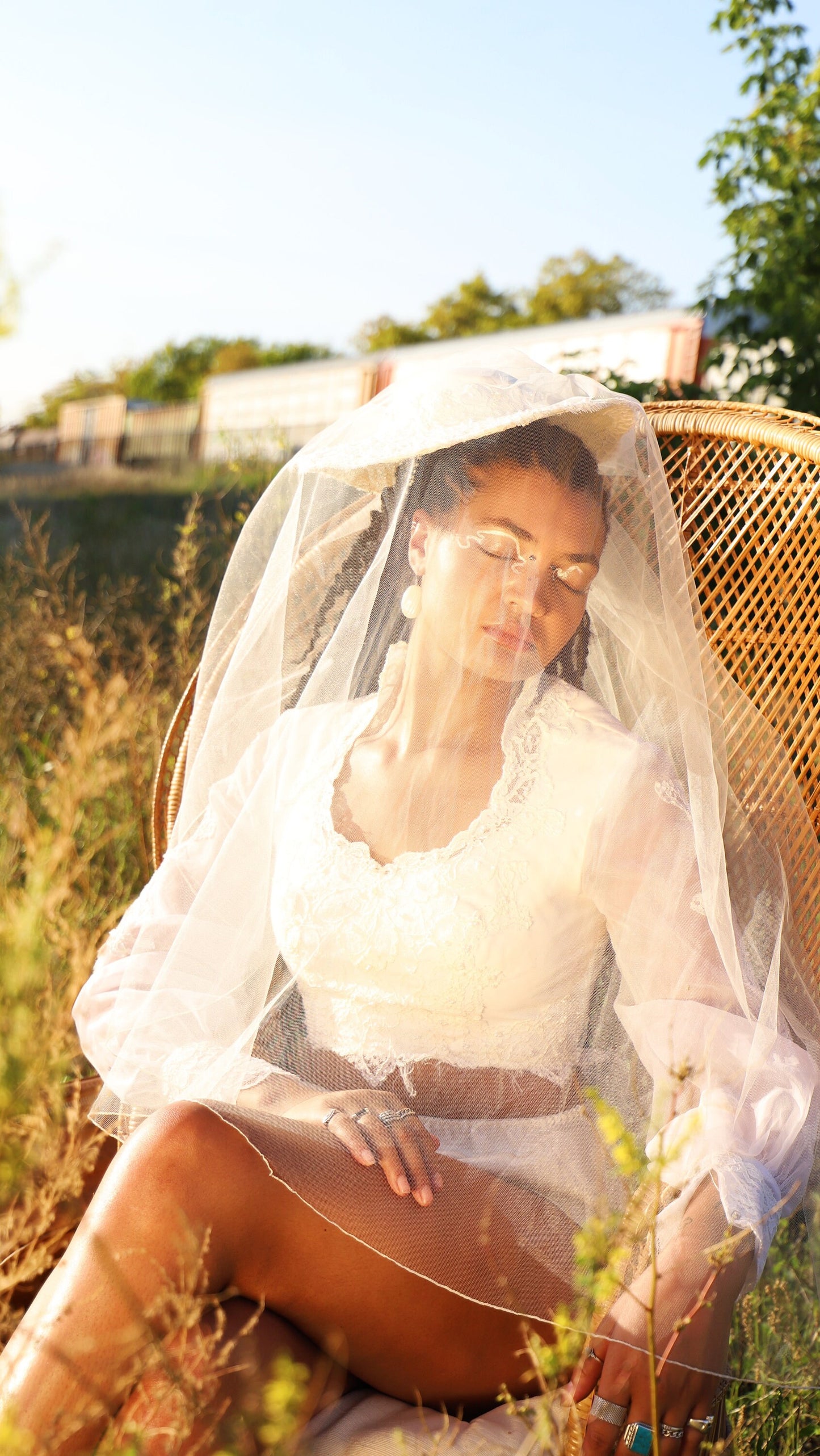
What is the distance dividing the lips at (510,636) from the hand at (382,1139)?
699mm

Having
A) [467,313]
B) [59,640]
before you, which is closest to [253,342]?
[467,313]

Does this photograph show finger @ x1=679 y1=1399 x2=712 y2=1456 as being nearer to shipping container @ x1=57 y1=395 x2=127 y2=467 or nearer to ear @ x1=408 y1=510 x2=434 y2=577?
ear @ x1=408 y1=510 x2=434 y2=577

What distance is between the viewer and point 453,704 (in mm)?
1940

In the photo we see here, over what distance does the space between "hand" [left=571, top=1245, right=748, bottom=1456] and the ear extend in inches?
42.3

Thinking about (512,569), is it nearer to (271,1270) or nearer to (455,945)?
(455,945)

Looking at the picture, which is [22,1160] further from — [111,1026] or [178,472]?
[178,472]

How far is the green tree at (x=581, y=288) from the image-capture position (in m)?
31.1

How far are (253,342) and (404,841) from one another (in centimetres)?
4287

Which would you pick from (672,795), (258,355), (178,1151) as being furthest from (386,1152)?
(258,355)

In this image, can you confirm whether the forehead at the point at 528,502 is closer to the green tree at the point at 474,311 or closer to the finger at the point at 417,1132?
the finger at the point at 417,1132

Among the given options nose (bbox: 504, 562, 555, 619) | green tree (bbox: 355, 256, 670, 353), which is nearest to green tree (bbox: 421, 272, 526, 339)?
green tree (bbox: 355, 256, 670, 353)

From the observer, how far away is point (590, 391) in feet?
6.18

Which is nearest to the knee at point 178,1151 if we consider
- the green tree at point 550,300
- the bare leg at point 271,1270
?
the bare leg at point 271,1270

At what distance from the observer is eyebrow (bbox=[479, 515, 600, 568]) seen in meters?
1.83
